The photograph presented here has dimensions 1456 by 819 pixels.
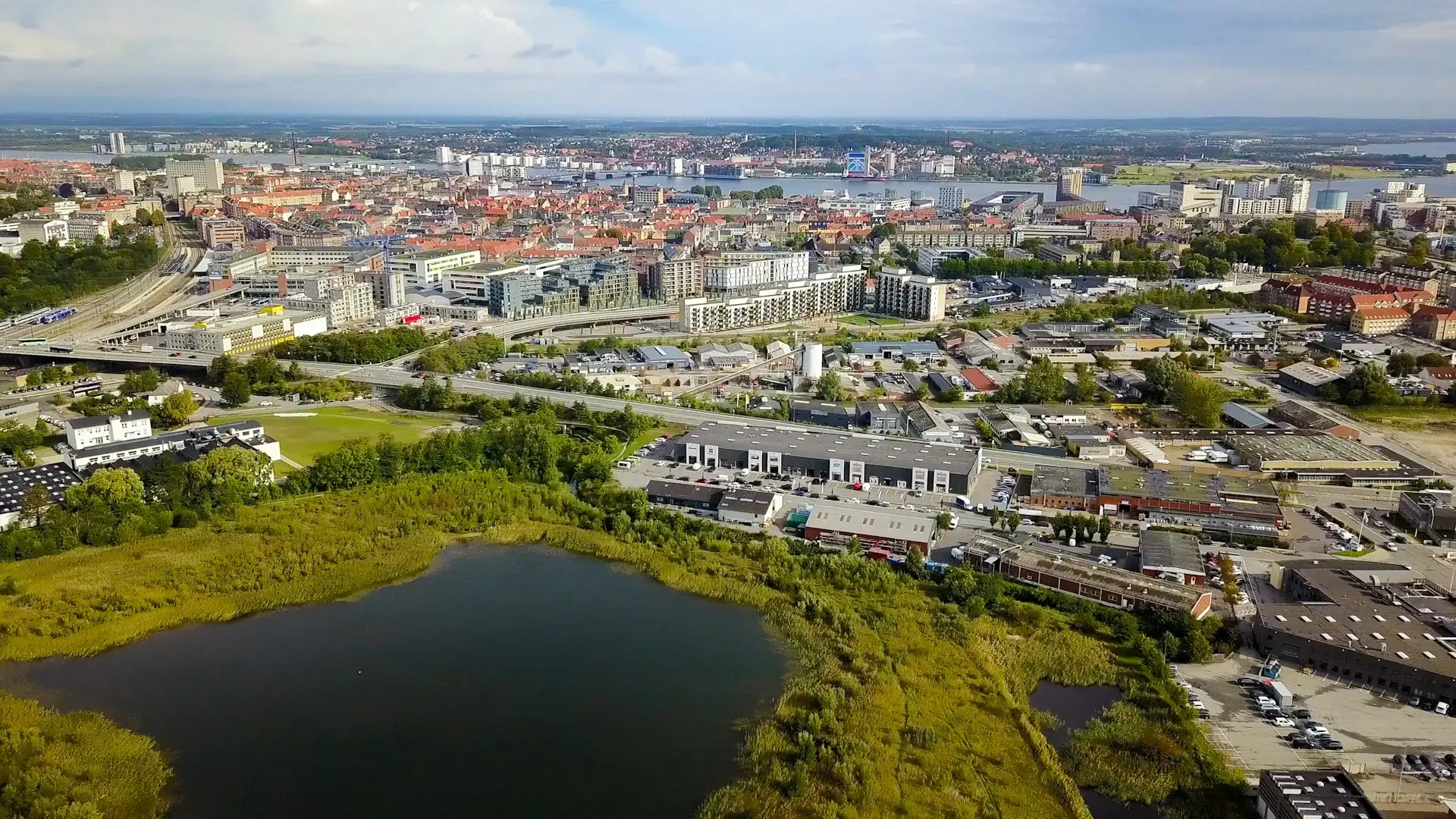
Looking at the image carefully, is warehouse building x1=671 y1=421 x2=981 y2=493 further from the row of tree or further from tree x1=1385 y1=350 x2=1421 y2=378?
the row of tree

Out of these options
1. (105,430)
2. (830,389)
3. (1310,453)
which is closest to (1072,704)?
(1310,453)

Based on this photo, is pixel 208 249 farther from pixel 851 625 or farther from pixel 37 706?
pixel 851 625

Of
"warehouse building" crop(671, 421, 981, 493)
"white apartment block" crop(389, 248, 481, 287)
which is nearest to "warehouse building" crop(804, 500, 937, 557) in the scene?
"warehouse building" crop(671, 421, 981, 493)

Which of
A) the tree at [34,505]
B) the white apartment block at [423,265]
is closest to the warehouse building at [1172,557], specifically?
the tree at [34,505]

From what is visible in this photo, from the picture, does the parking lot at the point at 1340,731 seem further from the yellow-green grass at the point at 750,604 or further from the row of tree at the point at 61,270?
the row of tree at the point at 61,270

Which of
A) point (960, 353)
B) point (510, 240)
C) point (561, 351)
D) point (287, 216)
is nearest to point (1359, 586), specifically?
point (960, 353)

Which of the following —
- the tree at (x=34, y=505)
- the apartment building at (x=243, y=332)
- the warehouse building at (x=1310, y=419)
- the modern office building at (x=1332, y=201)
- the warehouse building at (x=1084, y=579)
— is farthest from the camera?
the modern office building at (x=1332, y=201)
